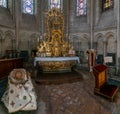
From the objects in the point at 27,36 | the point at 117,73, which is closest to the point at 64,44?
the point at 117,73

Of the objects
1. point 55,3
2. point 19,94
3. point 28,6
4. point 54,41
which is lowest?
point 19,94

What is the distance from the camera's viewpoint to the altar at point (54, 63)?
34.8 ft

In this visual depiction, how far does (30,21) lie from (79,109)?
14127 mm

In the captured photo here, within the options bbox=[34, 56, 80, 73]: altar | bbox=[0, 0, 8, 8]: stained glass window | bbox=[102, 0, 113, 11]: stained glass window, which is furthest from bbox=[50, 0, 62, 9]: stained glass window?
bbox=[34, 56, 80, 73]: altar

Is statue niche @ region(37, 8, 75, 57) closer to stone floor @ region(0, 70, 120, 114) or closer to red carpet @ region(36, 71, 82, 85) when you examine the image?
red carpet @ region(36, 71, 82, 85)

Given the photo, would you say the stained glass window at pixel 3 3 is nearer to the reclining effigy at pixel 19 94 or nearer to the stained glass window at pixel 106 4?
the stained glass window at pixel 106 4

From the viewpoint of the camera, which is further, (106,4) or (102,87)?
(106,4)

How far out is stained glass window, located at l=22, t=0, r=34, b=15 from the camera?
16.8 m

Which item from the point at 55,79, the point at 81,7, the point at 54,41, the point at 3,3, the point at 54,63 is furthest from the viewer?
the point at 81,7

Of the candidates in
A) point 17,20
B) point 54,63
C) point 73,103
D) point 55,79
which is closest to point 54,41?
point 54,63

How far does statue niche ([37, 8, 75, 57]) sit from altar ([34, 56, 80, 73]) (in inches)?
32.8

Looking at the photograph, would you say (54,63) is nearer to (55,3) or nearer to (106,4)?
(106,4)

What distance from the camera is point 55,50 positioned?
467 inches

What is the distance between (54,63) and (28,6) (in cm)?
943
